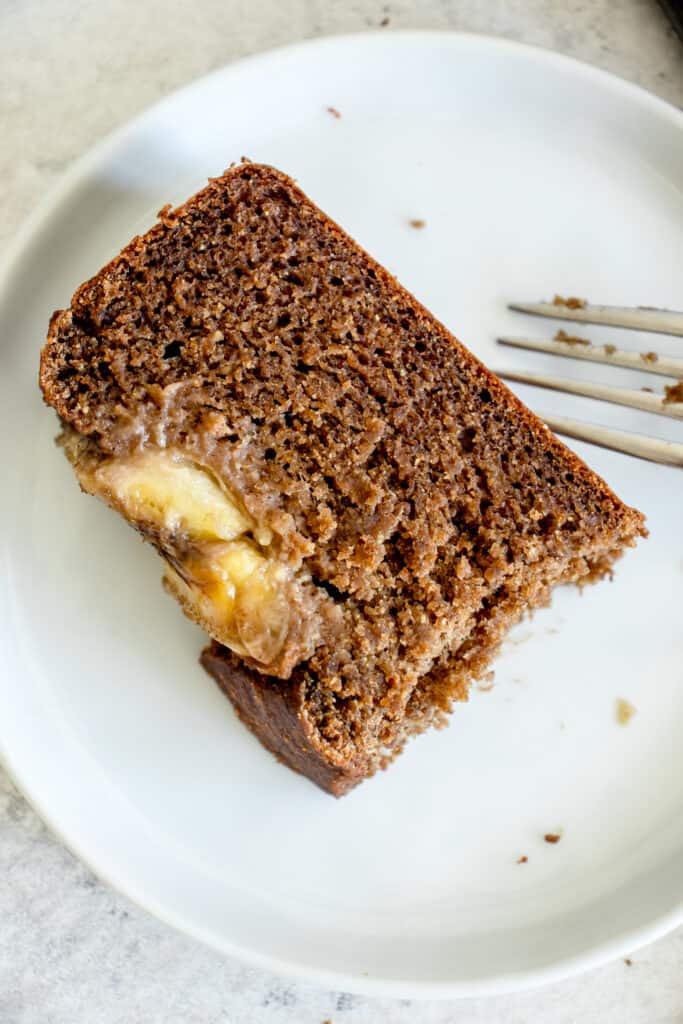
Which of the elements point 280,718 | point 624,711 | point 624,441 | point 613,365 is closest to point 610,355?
point 613,365

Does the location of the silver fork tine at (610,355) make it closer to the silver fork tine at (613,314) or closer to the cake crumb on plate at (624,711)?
the silver fork tine at (613,314)

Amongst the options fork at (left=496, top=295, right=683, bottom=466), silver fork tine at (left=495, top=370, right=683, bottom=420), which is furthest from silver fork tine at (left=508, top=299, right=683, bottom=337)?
silver fork tine at (left=495, top=370, right=683, bottom=420)

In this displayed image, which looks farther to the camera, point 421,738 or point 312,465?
point 421,738

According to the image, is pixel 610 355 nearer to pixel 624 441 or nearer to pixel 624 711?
pixel 624 441

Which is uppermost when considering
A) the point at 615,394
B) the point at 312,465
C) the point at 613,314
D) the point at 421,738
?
the point at 613,314

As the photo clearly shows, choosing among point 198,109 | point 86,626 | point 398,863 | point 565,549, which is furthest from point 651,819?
point 198,109

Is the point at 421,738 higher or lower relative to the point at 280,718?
lower

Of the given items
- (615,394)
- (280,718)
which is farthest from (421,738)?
(615,394)

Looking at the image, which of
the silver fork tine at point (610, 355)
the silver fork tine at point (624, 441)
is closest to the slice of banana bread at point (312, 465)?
the silver fork tine at point (624, 441)
